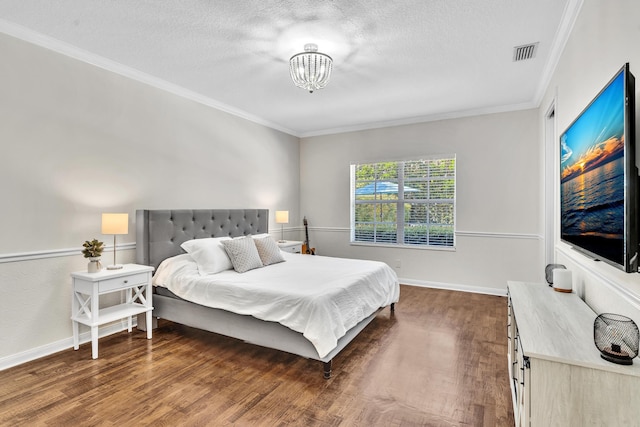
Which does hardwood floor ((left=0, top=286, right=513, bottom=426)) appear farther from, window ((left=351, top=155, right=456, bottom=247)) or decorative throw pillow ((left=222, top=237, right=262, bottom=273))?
window ((left=351, top=155, right=456, bottom=247))

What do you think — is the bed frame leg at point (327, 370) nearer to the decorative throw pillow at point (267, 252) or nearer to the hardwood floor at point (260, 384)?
the hardwood floor at point (260, 384)

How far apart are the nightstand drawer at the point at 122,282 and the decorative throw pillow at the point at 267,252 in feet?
3.93

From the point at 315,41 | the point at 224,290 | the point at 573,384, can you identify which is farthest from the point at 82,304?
the point at 573,384

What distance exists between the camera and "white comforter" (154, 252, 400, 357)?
8.14ft

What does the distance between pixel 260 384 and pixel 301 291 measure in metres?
0.72

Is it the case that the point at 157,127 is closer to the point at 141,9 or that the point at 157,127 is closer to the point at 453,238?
the point at 141,9

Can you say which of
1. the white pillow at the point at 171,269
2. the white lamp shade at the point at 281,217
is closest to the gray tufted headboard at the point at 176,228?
the white pillow at the point at 171,269

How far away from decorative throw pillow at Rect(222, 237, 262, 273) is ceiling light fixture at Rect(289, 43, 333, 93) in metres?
1.78

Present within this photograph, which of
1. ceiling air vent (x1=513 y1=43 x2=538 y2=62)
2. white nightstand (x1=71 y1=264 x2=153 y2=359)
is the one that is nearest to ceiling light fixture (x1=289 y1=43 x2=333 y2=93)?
ceiling air vent (x1=513 y1=43 x2=538 y2=62)

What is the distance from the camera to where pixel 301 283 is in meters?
2.91

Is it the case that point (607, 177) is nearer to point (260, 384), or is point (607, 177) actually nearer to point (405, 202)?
point (260, 384)

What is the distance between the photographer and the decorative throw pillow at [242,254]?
135 inches

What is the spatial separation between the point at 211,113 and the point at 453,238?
3.91m

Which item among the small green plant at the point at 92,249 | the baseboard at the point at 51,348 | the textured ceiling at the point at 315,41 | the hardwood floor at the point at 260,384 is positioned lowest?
the hardwood floor at the point at 260,384
